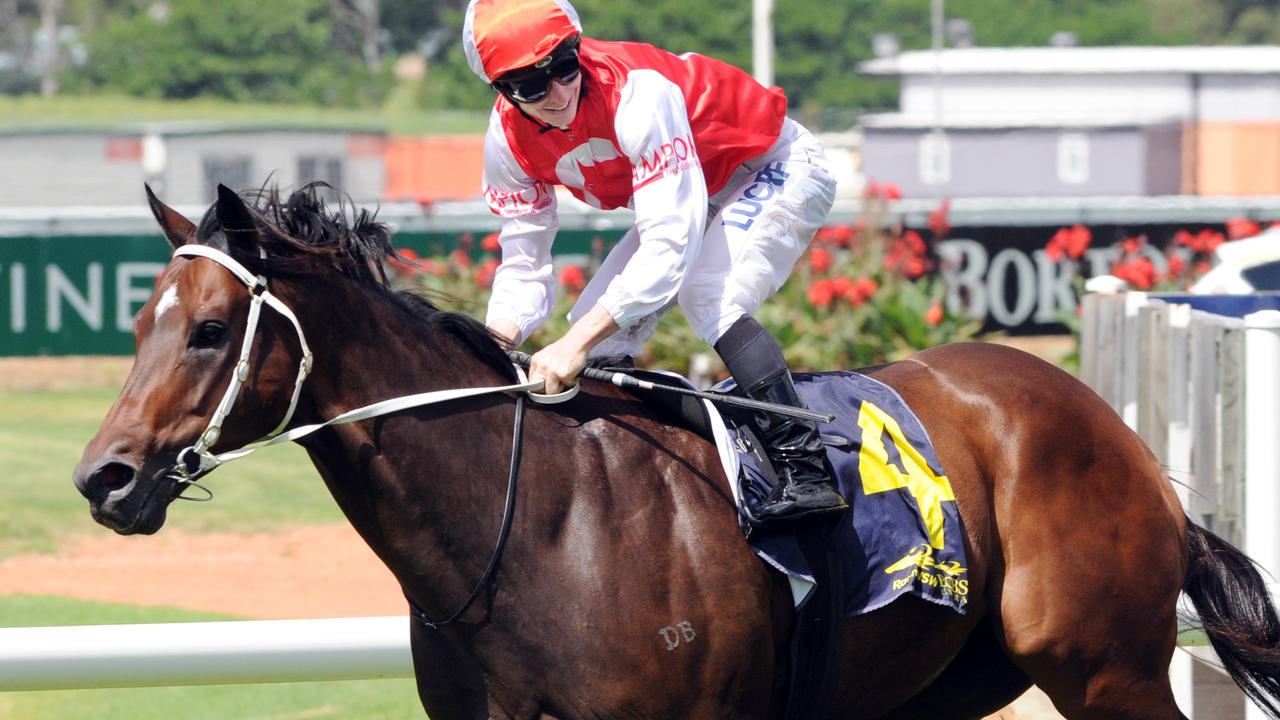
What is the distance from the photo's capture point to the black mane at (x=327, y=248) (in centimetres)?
318

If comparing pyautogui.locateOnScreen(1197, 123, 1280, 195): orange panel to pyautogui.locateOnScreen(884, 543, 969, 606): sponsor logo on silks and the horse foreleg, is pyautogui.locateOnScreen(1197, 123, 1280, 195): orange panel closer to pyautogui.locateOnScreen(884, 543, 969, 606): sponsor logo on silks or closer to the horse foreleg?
pyautogui.locateOnScreen(884, 543, 969, 606): sponsor logo on silks

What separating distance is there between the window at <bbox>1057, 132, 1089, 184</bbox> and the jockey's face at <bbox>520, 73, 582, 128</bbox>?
21777 mm

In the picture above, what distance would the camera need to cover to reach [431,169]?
24.9 metres

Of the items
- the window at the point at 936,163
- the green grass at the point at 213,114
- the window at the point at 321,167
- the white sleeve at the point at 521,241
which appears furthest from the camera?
the green grass at the point at 213,114

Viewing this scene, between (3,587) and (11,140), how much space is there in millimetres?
12875

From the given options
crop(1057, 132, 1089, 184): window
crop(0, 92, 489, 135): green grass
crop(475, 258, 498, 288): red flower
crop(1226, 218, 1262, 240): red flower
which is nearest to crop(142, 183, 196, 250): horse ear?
crop(475, 258, 498, 288): red flower

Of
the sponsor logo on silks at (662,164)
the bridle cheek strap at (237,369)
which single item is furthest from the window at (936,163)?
the bridle cheek strap at (237,369)

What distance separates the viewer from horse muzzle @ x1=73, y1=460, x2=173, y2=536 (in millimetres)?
2953

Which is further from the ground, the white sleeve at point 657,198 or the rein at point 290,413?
the white sleeve at point 657,198

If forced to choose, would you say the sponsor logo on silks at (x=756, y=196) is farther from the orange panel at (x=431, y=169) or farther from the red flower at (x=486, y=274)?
the orange panel at (x=431, y=169)

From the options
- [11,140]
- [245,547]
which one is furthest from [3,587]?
[11,140]

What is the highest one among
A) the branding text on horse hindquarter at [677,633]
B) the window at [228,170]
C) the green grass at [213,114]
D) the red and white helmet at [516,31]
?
the green grass at [213,114]

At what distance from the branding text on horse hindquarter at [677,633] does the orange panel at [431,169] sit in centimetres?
2116

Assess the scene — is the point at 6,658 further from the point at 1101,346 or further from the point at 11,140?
the point at 11,140
